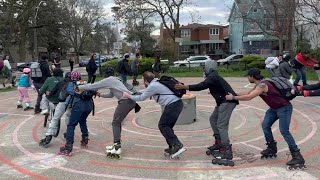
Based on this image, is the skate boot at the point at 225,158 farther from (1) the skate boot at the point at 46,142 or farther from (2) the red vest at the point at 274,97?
(1) the skate boot at the point at 46,142

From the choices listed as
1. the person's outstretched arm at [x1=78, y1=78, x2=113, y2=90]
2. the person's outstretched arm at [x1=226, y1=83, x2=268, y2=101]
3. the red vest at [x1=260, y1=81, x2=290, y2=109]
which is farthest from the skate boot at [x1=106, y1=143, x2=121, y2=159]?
the red vest at [x1=260, y1=81, x2=290, y2=109]

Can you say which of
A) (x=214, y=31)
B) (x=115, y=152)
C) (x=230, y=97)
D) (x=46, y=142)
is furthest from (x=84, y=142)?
(x=214, y=31)

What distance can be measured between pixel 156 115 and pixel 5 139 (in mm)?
4066

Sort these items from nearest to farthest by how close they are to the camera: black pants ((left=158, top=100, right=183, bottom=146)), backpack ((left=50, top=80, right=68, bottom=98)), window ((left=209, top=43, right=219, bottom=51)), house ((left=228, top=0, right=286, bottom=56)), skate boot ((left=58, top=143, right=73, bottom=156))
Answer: black pants ((left=158, top=100, right=183, bottom=146)), skate boot ((left=58, top=143, right=73, bottom=156)), backpack ((left=50, top=80, right=68, bottom=98)), house ((left=228, top=0, right=286, bottom=56)), window ((left=209, top=43, right=219, bottom=51))

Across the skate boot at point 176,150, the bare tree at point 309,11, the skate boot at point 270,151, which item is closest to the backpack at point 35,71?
the skate boot at point 176,150

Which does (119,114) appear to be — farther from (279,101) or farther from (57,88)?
(279,101)

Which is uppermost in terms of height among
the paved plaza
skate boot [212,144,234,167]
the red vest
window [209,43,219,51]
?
window [209,43,219,51]

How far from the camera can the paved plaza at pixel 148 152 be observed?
5.49 metres

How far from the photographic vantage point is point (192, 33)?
62.8 meters

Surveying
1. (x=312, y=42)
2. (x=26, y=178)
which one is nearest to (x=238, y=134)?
(x=26, y=178)

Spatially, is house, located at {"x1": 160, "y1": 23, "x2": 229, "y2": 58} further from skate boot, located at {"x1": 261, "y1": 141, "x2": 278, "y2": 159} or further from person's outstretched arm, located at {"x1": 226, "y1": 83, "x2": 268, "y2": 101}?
person's outstretched arm, located at {"x1": 226, "y1": 83, "x2": 268, "y2": 101}

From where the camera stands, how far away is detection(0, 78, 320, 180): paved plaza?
549cm

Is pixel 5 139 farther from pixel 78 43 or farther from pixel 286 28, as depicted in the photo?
pixel 78 43

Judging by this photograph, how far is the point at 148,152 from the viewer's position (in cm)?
662
